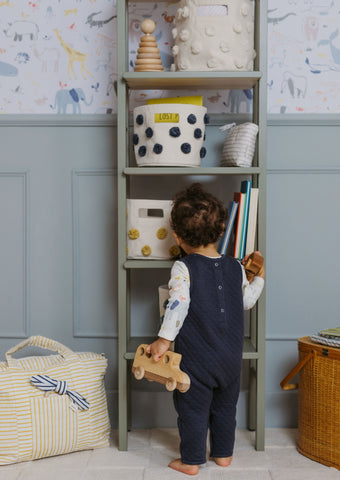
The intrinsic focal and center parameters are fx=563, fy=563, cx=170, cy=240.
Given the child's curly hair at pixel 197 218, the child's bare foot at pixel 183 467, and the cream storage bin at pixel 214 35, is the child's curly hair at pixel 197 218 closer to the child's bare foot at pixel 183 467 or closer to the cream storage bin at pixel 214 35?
the cream storage bin at pixel 214 35

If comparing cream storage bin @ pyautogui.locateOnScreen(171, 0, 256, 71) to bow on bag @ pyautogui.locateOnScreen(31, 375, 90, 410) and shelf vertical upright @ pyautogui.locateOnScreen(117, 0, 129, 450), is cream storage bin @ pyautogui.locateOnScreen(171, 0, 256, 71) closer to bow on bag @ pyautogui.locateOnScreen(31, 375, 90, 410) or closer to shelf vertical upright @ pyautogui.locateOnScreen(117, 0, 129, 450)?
shelf vertical upright @ pyautogui.locateOnScreen(117, 0, 129, 450)

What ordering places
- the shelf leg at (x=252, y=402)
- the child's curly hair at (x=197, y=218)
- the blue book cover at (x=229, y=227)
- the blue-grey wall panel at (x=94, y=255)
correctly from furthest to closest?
the blue-grey wall panel at (x=94, y=255) → the shelf leg at (x=252, y=402) → the blue book cover at (x=229, y=227) → the child's curly hair at (x=197, y=218)

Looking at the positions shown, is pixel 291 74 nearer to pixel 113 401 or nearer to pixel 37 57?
pixel 37 57

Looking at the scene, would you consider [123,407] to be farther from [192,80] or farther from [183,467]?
[192,80]

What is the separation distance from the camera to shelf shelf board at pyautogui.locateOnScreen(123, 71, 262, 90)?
1.95m

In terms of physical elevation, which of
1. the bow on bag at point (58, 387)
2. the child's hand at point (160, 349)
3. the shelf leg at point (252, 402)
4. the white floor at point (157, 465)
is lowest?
the white floor at point (157, 465)

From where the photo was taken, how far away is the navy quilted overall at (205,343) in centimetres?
188

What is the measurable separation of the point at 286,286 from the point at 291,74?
864 mm

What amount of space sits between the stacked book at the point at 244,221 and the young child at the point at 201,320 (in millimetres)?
81

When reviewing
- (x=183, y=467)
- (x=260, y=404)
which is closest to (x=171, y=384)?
(x=183, y=467)

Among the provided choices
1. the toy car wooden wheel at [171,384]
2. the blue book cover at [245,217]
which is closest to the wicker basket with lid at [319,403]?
the blue book cover at [245,217]

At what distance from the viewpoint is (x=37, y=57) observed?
231 centimetres

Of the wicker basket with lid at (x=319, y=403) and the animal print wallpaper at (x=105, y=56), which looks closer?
the wicker basket with lid at (x=319, y=403)

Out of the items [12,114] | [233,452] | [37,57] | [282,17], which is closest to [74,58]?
[37,57]
